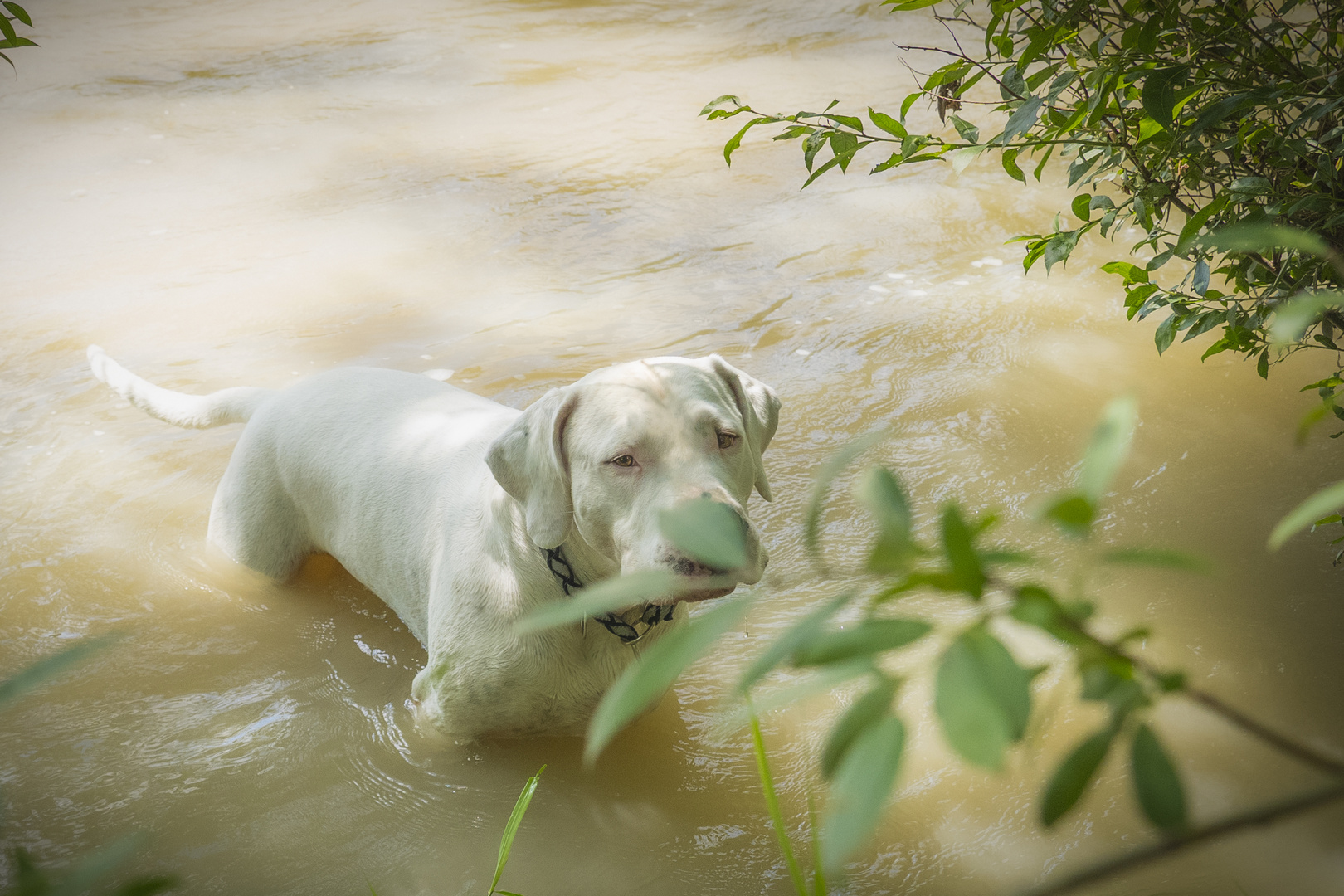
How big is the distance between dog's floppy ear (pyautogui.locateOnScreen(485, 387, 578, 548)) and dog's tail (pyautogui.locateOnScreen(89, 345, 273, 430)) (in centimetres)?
158

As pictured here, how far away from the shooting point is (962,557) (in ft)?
1.61

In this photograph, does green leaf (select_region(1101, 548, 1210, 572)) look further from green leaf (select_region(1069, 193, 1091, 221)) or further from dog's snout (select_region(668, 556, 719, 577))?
green leaf (select_region(1069, 193, 1091, 221))

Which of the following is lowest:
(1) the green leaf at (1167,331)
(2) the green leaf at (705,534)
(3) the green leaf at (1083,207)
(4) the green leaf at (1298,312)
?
(1) the green leaf at (1167,331)

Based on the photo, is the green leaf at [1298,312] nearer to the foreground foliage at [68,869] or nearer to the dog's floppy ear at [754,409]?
the foreground foliage at [68,869]

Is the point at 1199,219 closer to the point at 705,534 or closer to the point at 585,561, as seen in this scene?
the point at 585,561

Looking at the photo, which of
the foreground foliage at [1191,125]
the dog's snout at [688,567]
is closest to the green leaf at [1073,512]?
the dog's snout at [688,567]

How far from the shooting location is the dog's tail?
348cm

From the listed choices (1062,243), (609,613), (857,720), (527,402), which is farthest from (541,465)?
(527,402)

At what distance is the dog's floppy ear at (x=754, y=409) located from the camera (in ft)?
8.00

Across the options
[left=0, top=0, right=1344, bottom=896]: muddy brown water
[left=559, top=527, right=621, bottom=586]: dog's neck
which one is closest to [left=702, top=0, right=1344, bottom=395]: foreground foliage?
[left=559, top=527, right=621, bottom=586]: dog's neck

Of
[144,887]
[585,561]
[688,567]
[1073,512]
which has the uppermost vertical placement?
[1073,512]

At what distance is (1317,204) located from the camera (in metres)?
2.06

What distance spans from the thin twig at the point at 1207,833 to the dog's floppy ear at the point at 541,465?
70.3 inches

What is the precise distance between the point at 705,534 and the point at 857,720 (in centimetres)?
13
